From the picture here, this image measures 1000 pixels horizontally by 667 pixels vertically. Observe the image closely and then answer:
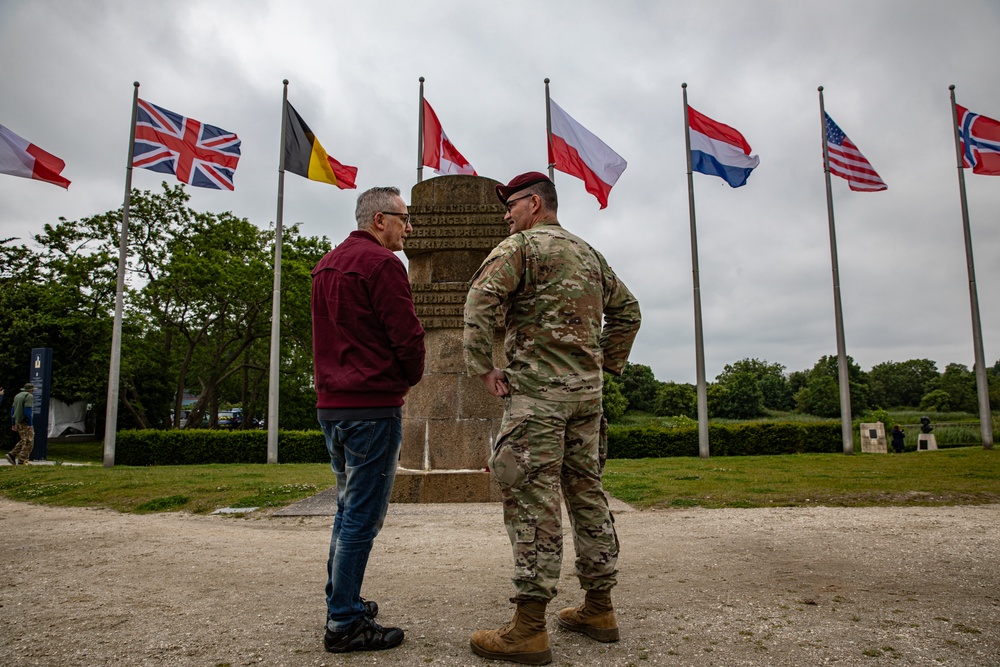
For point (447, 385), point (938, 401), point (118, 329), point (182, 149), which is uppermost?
point (182, 149)

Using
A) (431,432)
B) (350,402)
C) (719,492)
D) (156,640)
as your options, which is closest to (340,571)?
(350,402)

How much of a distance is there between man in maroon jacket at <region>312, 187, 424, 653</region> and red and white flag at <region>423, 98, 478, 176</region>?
40.6ft

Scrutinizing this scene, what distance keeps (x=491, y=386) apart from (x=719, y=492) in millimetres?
6473

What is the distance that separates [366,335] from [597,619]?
5.50ft

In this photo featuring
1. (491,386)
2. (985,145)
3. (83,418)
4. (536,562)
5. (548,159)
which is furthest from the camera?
(83,418)

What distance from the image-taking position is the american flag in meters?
16.6

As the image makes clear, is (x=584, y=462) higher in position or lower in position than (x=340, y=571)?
higher

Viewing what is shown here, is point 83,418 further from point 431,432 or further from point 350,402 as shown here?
point 350,402

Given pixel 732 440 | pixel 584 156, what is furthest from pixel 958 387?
pixel 584 156

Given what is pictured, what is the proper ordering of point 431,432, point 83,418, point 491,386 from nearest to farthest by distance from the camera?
point 491,386
point 431,432
point 83,418

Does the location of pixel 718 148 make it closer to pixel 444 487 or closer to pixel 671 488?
pixel 671 488

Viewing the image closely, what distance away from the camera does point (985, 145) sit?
55.8ft

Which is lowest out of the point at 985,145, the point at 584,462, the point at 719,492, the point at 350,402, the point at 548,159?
the point at 719,492

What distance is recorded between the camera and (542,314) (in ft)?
10.2
